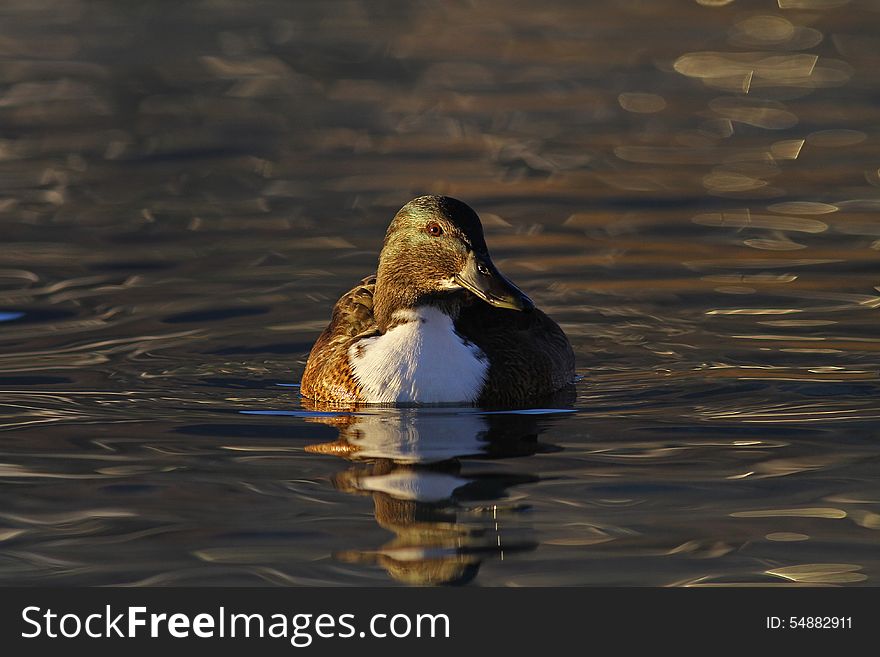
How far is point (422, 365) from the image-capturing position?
9.73 meters

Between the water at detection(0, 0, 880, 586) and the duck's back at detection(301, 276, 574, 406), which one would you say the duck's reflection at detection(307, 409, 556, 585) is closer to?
the water at detection(0, 0, 880, 586)

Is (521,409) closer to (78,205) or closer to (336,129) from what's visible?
(78,205)

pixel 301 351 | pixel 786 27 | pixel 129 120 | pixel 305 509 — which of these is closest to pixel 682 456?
pixel 305 509

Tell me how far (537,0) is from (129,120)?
9167 mm

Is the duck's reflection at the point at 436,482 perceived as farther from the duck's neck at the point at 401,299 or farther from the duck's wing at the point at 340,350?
A: the duck's neck at the point at 401,299

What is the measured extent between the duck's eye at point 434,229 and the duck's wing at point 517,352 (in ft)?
2.07

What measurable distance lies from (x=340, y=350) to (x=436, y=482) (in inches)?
80.4

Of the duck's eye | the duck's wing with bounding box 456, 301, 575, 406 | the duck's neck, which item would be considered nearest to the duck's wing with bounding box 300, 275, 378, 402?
the duck's neck

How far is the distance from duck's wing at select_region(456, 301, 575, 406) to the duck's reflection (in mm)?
207

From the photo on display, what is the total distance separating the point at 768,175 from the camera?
1659 centimetres

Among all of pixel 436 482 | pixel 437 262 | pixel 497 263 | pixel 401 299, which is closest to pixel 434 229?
pixel 437 262

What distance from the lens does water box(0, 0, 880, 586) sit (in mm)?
7559

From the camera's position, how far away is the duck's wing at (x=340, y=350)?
9.92m

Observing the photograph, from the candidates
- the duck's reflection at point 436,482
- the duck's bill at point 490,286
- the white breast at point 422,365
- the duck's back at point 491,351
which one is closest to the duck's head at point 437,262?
the duck's bill at point 490,286
